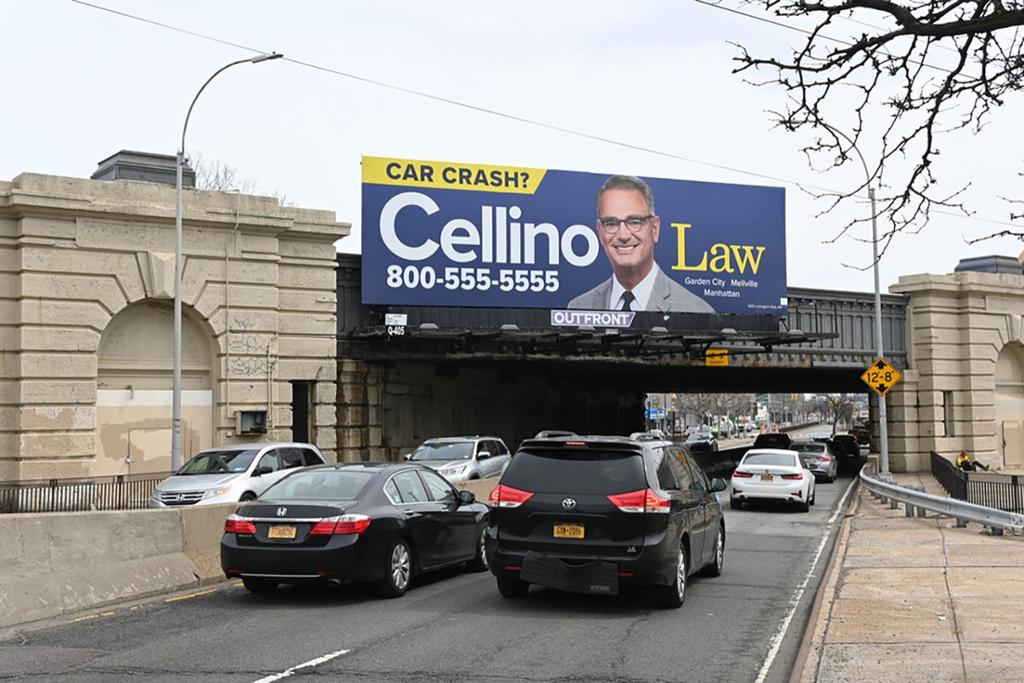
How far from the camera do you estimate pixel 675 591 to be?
11.8 meters

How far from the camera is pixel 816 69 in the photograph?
7.37 meters

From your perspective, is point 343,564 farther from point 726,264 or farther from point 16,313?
point 726,264

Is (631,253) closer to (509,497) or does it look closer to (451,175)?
(451,175)

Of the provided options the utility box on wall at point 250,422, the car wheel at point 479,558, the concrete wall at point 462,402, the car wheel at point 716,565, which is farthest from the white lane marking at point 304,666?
the concrete wall at point 462,402

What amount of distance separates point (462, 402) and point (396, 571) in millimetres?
26944

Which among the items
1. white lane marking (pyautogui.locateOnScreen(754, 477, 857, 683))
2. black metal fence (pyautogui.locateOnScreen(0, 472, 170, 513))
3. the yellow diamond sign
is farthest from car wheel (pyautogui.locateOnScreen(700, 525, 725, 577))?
the yellow diamond sign

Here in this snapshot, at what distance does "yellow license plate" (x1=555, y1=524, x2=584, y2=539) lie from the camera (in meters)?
11.6

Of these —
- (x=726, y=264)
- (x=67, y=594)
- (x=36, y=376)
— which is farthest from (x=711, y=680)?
(x=726, y=264)

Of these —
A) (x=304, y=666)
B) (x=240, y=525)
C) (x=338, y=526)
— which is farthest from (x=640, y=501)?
(x=240, y=525)

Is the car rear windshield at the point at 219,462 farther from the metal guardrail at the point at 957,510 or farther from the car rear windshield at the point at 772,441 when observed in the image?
the car rear windshield at the point at 772,441

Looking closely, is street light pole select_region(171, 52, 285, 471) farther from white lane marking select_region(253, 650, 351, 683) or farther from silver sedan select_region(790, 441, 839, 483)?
silver sedan select_region(790, 441, 839, 483)

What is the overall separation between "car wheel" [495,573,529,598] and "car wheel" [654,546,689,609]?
1468 millimetres

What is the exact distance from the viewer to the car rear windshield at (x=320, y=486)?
12312 mm

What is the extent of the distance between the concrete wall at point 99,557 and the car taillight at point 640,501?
520cm
